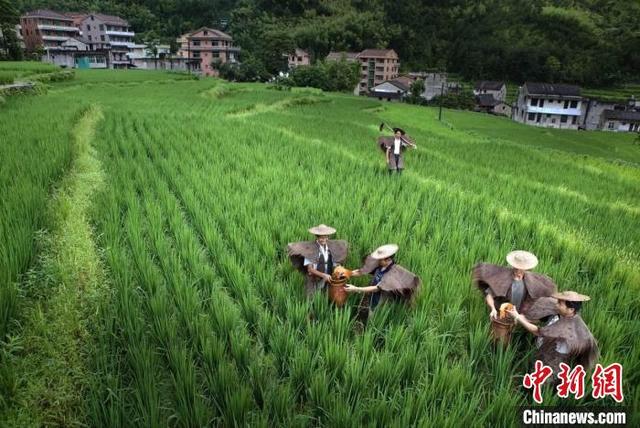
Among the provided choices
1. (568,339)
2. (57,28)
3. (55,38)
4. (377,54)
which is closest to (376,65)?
(377,54)

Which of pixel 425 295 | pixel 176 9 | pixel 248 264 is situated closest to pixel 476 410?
pixel 425 295

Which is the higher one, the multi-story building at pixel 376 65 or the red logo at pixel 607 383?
the multi-story building at pixel 376 65

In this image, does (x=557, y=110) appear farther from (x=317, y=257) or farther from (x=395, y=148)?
(x=317, y=257)

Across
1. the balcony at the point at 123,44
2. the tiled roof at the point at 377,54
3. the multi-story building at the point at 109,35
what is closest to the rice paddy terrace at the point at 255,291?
the tiled roof at the point at 377,54

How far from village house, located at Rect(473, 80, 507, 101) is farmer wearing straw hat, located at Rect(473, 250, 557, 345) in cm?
5402

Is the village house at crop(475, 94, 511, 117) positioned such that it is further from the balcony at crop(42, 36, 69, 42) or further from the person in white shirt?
Answer: the balcony at crop(42, 36, 69, 42)

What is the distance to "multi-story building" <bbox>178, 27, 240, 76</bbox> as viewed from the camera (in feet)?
178

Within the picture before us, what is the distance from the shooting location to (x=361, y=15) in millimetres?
66750

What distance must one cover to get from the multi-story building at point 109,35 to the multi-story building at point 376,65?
32.8 metres

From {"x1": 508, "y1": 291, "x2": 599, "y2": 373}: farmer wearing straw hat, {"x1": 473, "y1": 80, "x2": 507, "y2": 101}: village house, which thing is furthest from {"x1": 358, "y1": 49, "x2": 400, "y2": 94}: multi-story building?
{"x1": 508, "y1": 291, "x2": 599, "y2": 373}: farmer wearing straw hat

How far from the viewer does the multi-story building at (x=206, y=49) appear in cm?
5431

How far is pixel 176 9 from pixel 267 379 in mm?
74916

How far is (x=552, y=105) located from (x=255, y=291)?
47.7 metres

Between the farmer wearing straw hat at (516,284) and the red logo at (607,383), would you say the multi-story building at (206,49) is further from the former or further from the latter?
the red logo at (607,383)
